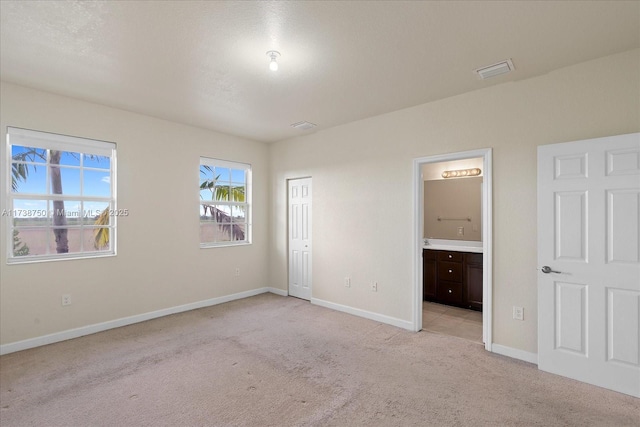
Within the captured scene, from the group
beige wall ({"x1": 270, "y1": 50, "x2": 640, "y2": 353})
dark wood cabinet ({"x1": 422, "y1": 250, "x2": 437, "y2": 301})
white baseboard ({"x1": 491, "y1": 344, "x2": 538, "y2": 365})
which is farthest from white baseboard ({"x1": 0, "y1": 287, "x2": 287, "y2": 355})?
white baseboard ({"x1": 491, "y1": 344, "x2": 538, "y2": 365})

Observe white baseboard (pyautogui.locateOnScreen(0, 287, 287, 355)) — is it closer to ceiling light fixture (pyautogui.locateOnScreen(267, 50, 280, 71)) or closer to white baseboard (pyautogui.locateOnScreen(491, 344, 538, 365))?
ceiling light fixture (pyautogui.locateOnScreen(267, 50, 280, 71))

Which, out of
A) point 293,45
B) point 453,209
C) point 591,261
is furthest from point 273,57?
point 453,209

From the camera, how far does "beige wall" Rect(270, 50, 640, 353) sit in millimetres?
2736

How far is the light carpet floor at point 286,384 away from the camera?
2.16m

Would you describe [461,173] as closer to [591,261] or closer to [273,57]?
[591,261]

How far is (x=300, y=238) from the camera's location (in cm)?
527

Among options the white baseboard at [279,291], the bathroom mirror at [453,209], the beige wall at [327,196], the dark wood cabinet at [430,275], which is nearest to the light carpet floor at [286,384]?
the beige wall at [327,196]

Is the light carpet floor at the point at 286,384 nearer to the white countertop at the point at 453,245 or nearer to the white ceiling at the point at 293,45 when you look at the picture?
the white countertop at the point at 453,245

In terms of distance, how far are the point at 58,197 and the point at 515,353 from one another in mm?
5180

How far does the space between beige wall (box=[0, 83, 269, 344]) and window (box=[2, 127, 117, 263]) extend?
0.11 m

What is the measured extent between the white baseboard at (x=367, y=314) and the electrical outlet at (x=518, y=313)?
1153 millimetres

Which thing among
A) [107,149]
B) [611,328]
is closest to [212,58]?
[107,149]

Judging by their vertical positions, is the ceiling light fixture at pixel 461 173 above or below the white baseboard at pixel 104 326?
above

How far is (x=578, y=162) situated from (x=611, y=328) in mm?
1385
